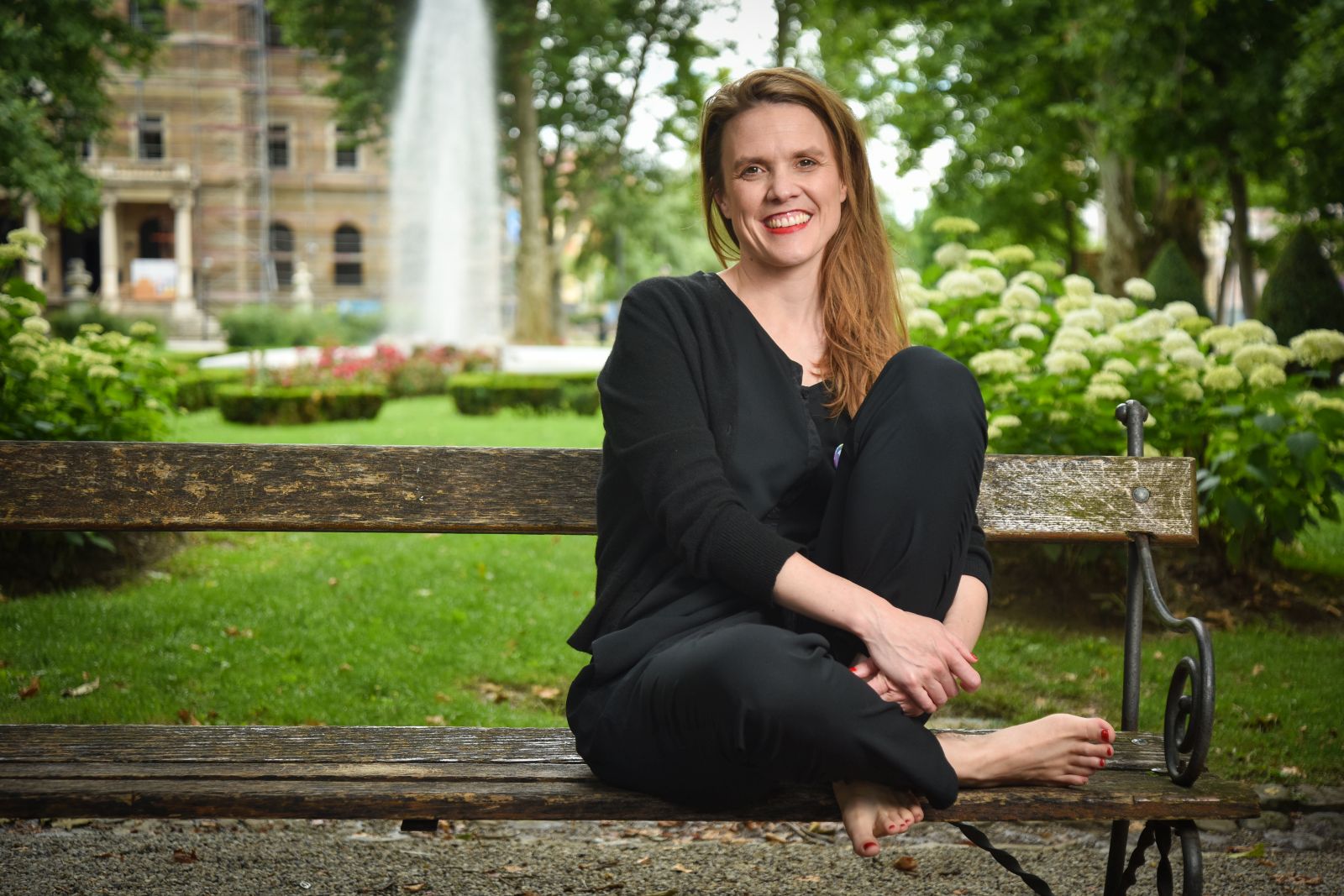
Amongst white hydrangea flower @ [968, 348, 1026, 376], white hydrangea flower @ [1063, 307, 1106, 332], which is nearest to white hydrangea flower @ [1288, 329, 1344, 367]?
white hydrangea flower @ [1063, 307, 1106, 332]

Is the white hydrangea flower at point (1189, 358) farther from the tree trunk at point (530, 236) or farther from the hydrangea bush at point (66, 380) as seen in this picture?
the tree trunk at point (530, 236)

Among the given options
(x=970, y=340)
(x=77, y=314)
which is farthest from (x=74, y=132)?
(x=970, y=340)

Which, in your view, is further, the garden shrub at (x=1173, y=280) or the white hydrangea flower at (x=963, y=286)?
the garden shrub at (x=1173, y=280)

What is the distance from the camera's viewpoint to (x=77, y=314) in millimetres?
26344

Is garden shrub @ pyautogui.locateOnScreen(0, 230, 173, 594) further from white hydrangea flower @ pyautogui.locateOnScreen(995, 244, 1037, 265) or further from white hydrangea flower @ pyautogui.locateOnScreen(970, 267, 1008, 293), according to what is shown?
white hydrangea flower @ pyautogui.locateOnScreen(995, 244, 1037, 265)

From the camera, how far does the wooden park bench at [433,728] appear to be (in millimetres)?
2230

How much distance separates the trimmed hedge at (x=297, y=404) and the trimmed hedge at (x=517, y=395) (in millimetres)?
1195

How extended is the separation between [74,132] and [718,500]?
21468 mm

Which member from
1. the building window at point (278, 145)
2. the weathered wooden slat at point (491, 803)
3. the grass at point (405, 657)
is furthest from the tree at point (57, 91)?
the building window at point (278, 145)

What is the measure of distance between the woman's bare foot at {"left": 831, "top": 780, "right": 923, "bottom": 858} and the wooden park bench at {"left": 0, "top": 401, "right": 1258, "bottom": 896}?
0.09 metres

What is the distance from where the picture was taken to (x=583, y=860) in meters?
3.36

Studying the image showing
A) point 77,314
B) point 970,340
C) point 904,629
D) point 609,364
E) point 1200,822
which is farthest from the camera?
point 77,314

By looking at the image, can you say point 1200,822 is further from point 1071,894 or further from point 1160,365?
point 1160,365

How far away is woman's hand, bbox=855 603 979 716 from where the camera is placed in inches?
85.6
